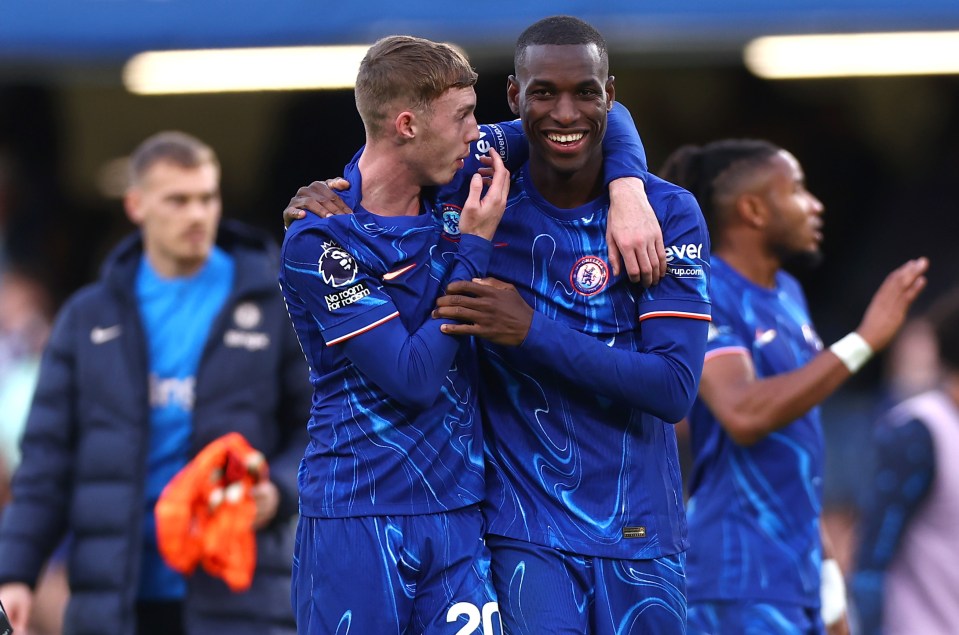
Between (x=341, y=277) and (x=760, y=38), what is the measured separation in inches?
217

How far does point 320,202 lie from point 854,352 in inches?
64.4

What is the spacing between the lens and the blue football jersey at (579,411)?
3709 mm

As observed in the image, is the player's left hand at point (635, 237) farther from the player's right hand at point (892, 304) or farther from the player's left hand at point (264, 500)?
the player's left hand at point (264, 500)

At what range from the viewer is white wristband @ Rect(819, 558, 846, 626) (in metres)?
4.79

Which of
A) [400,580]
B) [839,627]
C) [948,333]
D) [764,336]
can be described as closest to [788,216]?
[764,336]

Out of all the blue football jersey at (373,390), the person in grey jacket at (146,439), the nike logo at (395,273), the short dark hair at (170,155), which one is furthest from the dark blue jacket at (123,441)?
the nike logo at (395,273)

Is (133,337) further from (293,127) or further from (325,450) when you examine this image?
(293,127)

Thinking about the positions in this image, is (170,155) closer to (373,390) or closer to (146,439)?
(146,439)

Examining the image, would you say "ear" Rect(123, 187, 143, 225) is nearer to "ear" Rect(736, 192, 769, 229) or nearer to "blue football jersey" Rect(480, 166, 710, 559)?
"ear" Rect(736, 192, 769, 229)

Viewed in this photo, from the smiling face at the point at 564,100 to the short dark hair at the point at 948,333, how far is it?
164 cm

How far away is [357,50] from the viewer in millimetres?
8969

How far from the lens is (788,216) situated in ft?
15.9

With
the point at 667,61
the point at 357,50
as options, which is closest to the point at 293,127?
the point at 357,50

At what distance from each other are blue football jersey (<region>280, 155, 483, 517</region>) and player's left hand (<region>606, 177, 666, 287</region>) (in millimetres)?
385
